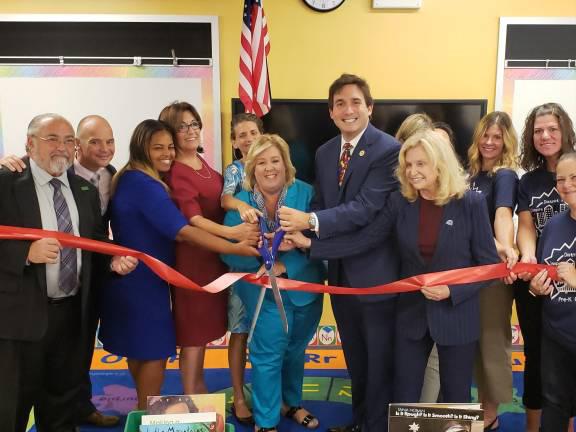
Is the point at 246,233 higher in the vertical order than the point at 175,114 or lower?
lower

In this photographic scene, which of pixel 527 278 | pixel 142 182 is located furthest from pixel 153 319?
pixel 527 278

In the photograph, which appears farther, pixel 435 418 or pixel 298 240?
pixel 298 240

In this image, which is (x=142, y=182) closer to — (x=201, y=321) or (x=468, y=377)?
(x=201, y=321)

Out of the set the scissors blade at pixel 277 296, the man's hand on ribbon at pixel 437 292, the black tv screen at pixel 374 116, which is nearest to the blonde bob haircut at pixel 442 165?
the man's hand on ribbon at pixel 437 292

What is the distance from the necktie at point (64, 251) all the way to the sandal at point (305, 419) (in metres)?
1.57

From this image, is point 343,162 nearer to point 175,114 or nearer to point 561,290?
point 175,114

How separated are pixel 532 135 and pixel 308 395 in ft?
7.34

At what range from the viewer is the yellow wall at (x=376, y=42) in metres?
4.67

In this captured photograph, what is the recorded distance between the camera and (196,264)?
2.80 m

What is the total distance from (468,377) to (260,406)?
1.18 m

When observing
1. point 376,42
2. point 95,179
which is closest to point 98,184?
point 95,179

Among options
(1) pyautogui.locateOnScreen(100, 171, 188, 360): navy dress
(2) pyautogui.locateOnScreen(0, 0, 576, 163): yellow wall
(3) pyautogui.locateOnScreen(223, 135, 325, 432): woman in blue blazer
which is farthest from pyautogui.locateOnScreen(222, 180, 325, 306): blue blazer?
(2) pyautogui.locateOnScreen(0, 0, 576, 163): yellow wall

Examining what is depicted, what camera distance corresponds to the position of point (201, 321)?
2850 millimetres

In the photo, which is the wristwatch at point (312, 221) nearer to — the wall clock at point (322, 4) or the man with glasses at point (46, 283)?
the man with glasses at point (46, 283)
